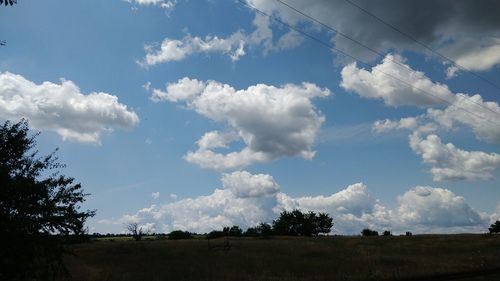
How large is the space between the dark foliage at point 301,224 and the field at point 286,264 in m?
82.4

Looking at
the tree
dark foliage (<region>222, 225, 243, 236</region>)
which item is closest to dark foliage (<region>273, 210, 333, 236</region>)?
dark foliage (<region>222, 225, 243, 236</region>)

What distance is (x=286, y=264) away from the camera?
41.4 meters

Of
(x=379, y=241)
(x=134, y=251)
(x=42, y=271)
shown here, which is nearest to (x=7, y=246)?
(x=42, y=271)

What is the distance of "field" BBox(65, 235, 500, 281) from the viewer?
29.2m

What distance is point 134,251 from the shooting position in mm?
58500

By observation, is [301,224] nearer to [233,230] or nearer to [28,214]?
[233,230]

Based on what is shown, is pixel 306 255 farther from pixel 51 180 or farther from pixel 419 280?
pixel 51 180

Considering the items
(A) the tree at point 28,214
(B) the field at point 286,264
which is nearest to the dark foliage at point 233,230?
(B) the field at point 286,264

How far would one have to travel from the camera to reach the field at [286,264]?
1148 inches

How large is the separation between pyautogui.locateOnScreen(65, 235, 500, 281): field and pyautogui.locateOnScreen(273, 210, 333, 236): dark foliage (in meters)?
82.4

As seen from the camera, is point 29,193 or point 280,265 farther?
point 280,265

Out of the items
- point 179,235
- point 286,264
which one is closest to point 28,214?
point 286,264

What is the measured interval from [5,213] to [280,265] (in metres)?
26.9

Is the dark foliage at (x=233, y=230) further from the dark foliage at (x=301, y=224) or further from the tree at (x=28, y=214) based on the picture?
the tree at (x=28, y=214)
